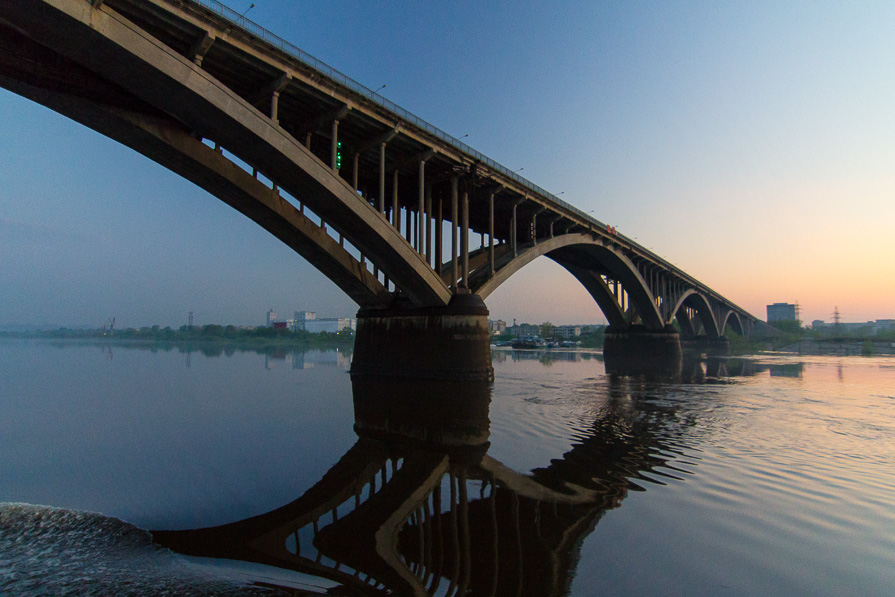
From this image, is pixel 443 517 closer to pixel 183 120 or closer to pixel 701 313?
pixel 183 120

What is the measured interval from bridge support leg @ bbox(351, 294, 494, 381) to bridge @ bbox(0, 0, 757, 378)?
79mm

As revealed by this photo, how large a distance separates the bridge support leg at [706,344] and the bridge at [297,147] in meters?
61.8

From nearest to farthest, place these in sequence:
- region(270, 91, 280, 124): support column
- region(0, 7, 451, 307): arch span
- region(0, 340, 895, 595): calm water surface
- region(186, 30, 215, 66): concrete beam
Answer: region(0, 340, 895, 595): calm water surface
region(0, 7, 451, 307): arch span
region(186, 30, 215, 66): concrete beam
region(270, 91, 280, 124): support column

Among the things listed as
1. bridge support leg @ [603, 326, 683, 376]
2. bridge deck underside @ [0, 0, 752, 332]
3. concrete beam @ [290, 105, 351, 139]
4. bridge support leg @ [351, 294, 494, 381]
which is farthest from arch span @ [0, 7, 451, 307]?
bridge support leg @ [603, 326, 683, 376]

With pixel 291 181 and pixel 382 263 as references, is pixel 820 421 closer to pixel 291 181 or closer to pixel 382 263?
pixel 382 263

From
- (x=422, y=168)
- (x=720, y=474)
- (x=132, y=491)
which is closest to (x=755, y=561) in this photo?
(x=720, y=474)

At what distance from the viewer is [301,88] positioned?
63.1 feet

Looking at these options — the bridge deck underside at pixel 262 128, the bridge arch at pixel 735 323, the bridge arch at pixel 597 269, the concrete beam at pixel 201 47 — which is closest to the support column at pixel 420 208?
the bridge deck underside at pixel 262 128

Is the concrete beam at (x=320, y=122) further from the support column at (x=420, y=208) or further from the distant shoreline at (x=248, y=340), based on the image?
the distant shoreline at (x=248, y=340)

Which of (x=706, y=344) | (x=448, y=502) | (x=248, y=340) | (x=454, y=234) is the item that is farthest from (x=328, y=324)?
(x=448, y=502)

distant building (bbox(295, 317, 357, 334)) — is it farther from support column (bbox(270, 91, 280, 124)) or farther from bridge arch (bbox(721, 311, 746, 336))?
support column (bbox(270, 91, 280, 124))

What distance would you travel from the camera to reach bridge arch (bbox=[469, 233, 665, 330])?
3425 centimetres

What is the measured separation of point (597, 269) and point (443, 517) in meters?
52.9

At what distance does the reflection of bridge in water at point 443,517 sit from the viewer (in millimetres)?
4824
